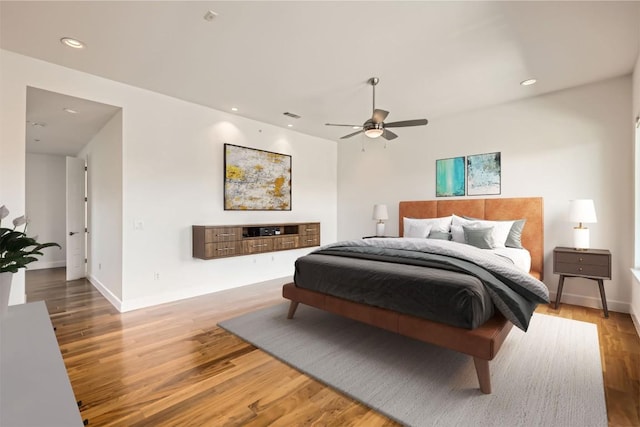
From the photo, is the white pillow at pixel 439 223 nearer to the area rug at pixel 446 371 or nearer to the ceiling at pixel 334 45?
the area rug at pixel 446 371

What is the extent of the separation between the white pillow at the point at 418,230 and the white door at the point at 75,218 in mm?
5798

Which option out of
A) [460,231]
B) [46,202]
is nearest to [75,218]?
[46,202]

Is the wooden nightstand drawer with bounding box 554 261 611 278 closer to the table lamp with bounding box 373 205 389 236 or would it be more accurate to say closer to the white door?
the table lamp with bounding box 373 205 389 236

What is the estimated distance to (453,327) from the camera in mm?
2146

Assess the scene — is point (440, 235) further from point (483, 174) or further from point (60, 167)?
point (60, 167)

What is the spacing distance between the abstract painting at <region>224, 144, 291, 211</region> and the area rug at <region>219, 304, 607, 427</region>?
223cm

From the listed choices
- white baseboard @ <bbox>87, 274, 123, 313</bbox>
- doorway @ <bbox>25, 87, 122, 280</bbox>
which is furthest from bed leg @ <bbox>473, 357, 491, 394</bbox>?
doorway @ <bbox>25, 87, 122, 280</bbox>

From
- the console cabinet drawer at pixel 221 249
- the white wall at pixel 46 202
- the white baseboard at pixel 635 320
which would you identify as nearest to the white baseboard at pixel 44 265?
the white wall at pixel 46 202

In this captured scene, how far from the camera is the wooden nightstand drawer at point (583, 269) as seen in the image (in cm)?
342

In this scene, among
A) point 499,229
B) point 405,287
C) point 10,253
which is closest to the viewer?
point 10,253

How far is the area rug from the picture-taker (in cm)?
183

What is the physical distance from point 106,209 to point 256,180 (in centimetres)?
222

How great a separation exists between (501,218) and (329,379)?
3.62 meters

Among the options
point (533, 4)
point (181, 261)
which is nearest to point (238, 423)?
point (181, 261)
